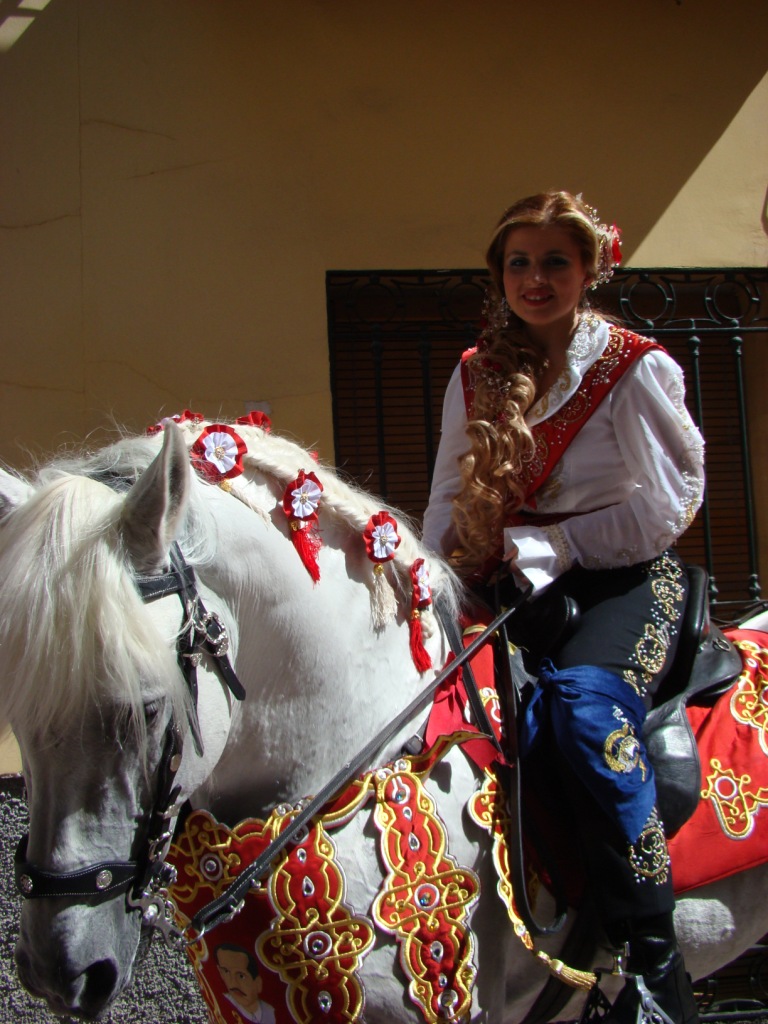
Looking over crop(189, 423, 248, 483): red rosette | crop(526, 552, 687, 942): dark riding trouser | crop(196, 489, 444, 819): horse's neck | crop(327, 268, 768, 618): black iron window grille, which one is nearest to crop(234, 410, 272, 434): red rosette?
crop(189, 423, 248, 483): red rosette

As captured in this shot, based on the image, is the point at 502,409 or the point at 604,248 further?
the point at 604,248

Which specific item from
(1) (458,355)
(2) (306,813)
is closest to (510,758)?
(2) (306,813)

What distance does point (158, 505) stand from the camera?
1336 millimetres

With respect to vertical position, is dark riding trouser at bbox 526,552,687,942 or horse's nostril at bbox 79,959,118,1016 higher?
dark riding trouser at bbox 526,552,687,942

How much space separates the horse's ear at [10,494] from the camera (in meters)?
1.48

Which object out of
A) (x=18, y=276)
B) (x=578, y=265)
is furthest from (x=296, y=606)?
(x=18, y=276)

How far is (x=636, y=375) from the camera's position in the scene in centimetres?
198

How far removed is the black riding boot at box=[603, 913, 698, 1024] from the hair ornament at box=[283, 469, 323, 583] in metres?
0.93

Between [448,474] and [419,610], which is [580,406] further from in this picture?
[419,610]

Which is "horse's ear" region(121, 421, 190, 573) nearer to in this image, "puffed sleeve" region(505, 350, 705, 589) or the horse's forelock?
the horse's forelock

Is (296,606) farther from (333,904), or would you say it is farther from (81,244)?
(81,244)

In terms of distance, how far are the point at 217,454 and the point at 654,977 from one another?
1286 mm

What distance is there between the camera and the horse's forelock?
129cm

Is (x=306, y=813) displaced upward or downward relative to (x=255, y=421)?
downward
